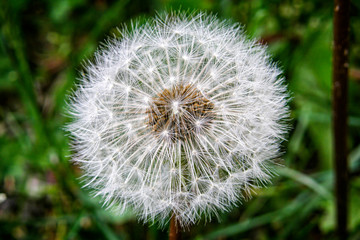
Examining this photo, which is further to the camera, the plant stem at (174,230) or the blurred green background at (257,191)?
the blurred green background at (257,191)

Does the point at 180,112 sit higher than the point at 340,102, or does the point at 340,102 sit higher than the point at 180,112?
the point at 180,112

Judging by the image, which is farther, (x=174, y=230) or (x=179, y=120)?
(x=179, y=120)

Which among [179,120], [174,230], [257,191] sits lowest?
[174,230]

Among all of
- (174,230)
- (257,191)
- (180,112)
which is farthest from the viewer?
→ (257,191)

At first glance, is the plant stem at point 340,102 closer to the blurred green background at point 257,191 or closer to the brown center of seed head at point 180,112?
the blurred green background at point 257,191

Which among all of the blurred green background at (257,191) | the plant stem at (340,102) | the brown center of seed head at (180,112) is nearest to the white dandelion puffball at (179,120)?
the brown center of seed head at (180,112)

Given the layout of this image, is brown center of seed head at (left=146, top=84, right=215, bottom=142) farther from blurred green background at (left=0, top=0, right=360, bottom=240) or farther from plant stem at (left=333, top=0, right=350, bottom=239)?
blurred green background at (left=0, top=0, right=360, bottom=240)

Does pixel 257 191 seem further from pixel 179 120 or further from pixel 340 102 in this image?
pixel 179 120

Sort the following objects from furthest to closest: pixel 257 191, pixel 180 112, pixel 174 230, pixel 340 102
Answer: pixel 257 191 → pixel 340 102 → pixel 180 112 → pixel 174 230

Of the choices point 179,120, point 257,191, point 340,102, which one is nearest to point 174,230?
point 179,120
